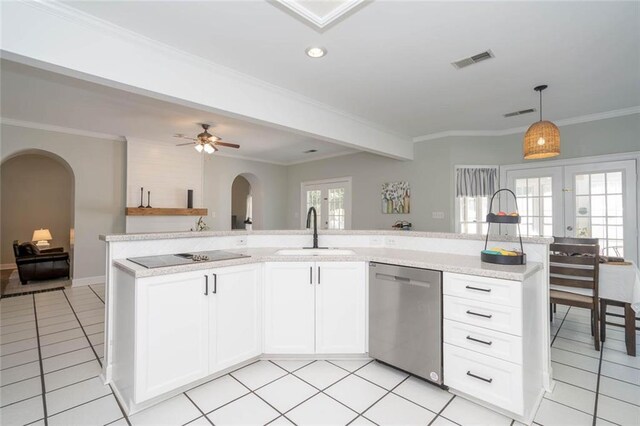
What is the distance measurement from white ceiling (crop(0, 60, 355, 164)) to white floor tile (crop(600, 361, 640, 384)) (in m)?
4.72

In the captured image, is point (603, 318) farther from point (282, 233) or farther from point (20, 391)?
point (20, 391)

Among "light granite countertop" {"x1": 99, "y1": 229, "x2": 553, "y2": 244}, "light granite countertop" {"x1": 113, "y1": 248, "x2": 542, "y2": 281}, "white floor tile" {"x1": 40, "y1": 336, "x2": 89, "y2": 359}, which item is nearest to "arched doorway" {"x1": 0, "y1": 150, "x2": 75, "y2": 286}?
"white floor tile" {"x1": 40, "y1": 336, "x2": 89, "y2": 359}

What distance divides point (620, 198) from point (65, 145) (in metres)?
8.28

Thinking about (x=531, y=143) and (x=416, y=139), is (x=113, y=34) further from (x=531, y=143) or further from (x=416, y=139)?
(x=416, y=139)

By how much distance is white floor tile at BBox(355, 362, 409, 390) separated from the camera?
2174 mm

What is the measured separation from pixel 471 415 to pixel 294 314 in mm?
1363

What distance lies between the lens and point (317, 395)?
203cm

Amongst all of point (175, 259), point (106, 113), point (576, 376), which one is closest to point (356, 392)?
point (175, 259)

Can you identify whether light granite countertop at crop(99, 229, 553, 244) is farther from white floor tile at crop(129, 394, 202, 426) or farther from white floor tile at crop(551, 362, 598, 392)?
white floor tile at crop(129, 394, 202, 426)

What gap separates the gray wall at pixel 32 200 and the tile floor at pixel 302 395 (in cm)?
559

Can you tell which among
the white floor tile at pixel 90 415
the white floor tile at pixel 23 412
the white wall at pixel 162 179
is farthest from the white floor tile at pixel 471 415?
the white wall at pixel 162 179

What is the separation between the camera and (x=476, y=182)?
16.3 ft

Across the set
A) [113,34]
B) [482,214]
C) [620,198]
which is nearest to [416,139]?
[482,214]

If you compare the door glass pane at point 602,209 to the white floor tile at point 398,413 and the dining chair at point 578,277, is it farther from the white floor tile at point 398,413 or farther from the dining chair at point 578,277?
the white floor tile at point 398,413
